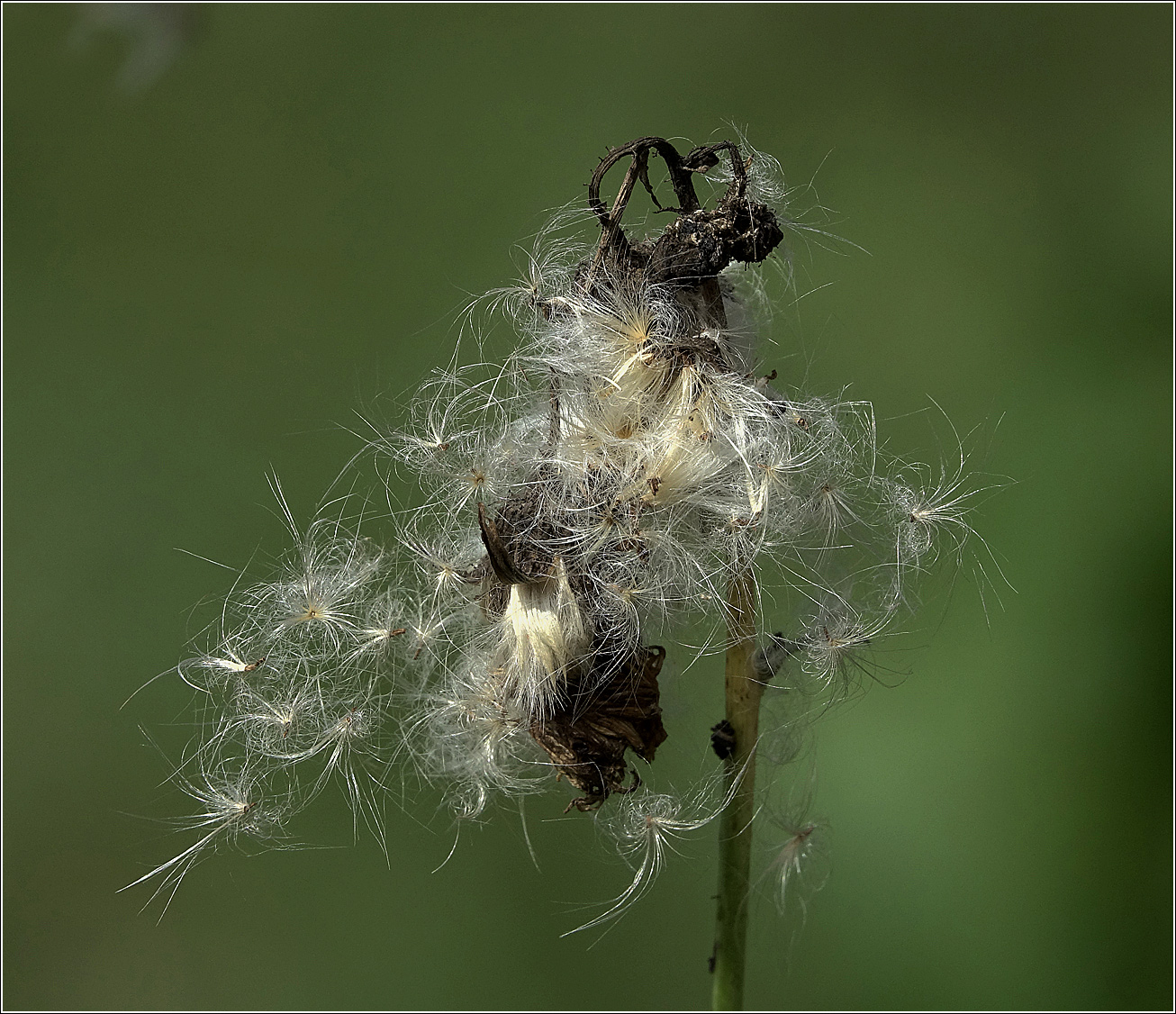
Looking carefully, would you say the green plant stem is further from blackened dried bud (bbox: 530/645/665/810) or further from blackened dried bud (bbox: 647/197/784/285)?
blackened dried bud (bbox: 647/197/784/285)

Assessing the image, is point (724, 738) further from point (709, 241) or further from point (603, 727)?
point (709, 241)

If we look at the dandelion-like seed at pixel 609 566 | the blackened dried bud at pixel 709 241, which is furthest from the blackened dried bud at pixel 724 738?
the blackened dried bud at pixel 709 241

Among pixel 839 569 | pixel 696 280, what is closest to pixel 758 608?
pixel 839 569

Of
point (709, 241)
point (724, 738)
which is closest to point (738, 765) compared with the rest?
→ point (724, 738)

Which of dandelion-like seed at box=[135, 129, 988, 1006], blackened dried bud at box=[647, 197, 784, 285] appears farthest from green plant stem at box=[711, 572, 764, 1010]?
blackened dried bud at box=[647, 197, 784, 285]

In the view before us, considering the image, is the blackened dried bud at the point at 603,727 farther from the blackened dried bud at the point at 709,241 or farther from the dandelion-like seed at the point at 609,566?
the blackened dried bud at the point at 709,241

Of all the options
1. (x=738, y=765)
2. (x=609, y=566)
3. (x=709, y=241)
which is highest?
(x=709, y=241)
